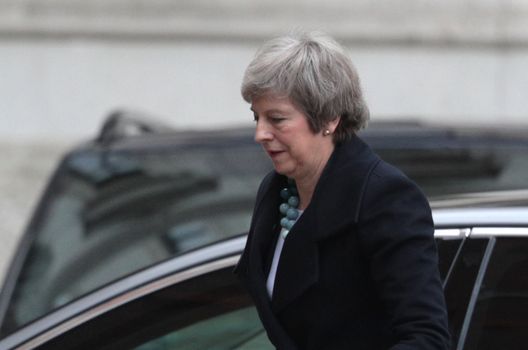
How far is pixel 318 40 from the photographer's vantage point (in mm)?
2518

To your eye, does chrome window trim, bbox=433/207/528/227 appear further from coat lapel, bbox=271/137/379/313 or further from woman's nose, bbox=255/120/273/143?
woman's nose, bbox=255/120/273/143

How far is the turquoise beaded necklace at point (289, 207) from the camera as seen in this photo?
2557 mm

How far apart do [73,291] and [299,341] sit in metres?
1.94

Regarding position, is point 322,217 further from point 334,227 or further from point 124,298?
point 124,298

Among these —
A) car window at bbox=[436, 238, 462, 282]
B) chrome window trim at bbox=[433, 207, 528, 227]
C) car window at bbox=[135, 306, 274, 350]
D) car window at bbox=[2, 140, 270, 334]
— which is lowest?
car window at bbox=[2, 140, 270, 334]

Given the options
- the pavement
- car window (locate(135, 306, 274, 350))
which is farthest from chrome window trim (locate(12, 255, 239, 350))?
the pavement

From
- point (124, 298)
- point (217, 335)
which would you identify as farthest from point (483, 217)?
point (124, 298)

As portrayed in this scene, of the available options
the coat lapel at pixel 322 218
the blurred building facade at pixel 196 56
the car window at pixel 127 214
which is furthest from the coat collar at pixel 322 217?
the blurred building facade at pixel 196 56

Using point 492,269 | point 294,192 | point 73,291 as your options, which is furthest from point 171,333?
point 73,291

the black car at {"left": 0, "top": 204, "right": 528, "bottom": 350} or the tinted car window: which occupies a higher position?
the black car at {"left": 0, "top": 204, "right": 528, "bottom": 350}

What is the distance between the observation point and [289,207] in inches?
102

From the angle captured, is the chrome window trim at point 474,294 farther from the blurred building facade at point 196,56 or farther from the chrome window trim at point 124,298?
the blurred building facade at point 196,56

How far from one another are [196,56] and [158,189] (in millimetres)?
5714

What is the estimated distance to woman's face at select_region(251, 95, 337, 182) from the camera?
8.13ft
